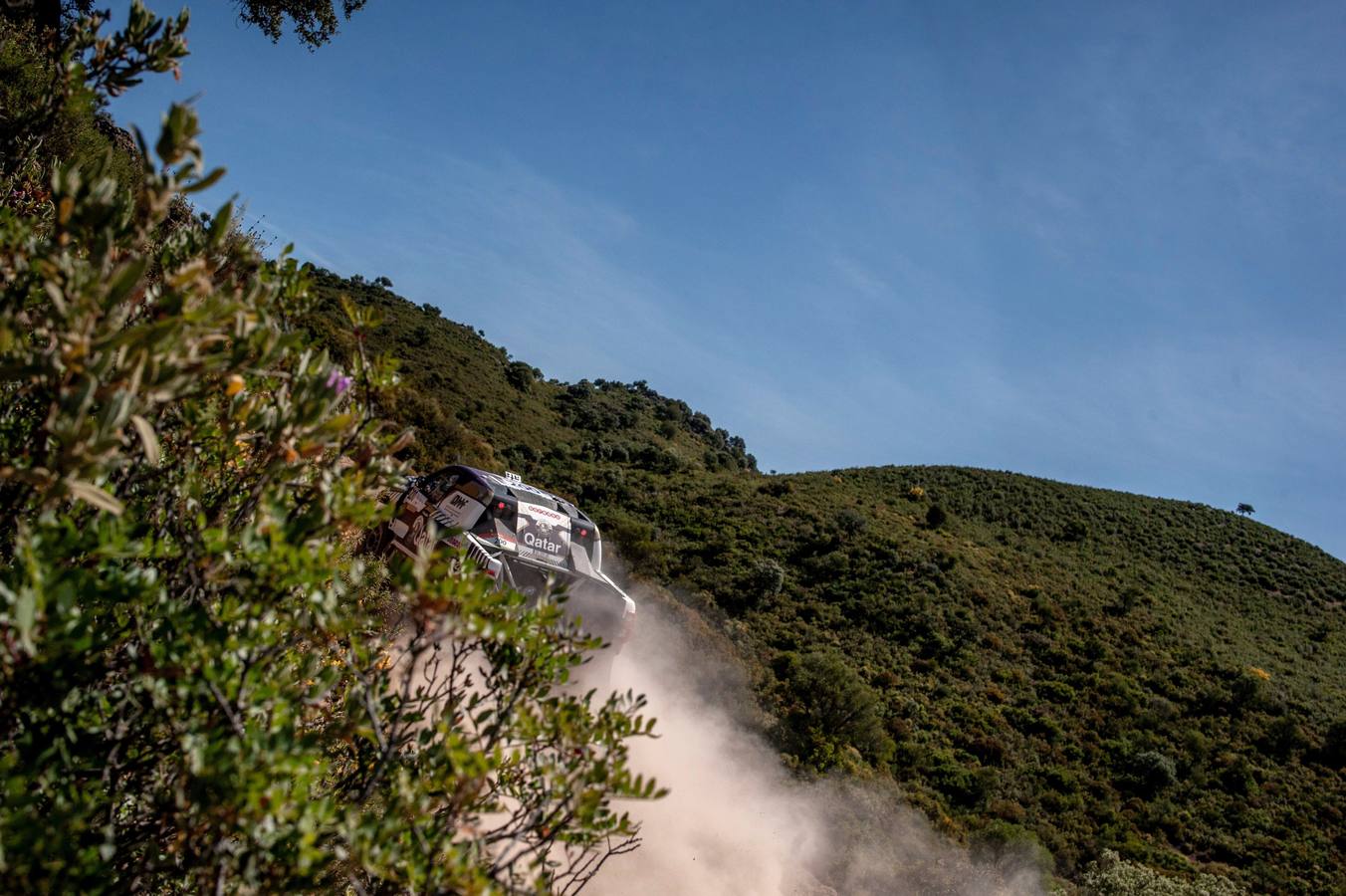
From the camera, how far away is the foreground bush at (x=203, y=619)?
5.08 ft

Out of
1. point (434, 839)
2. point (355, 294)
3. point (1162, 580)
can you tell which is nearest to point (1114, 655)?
point (1162, 580)

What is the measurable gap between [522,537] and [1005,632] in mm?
27258

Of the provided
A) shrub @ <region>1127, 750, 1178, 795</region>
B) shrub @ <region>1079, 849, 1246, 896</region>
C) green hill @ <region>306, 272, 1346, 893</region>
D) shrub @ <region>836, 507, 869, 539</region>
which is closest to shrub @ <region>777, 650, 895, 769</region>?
green hill @ <region>306, 272, 1346, 893</region>

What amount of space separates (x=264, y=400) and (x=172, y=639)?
965 millimetres

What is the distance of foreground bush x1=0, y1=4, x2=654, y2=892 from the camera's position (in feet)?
5.08

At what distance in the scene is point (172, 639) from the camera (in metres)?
1.90

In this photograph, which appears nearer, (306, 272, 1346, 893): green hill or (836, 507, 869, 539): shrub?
(306, 272, 1346, 893): green hill

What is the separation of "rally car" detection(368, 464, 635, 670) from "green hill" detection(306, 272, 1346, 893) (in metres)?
3.26

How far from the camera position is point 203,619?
179 cm

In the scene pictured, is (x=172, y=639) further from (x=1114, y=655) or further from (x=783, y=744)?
(x=1114, y=655)

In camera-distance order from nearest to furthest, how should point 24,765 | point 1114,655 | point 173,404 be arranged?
1. point 24,765
2. point 173,404
3. point 1114,655

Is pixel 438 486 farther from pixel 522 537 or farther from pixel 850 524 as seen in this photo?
pixel 850 524

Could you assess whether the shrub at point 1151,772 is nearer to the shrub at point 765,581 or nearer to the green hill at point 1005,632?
the green hill at point 1005,632

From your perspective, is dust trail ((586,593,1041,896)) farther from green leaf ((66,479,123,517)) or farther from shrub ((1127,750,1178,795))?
shrub ((1127,750,1178,795))
